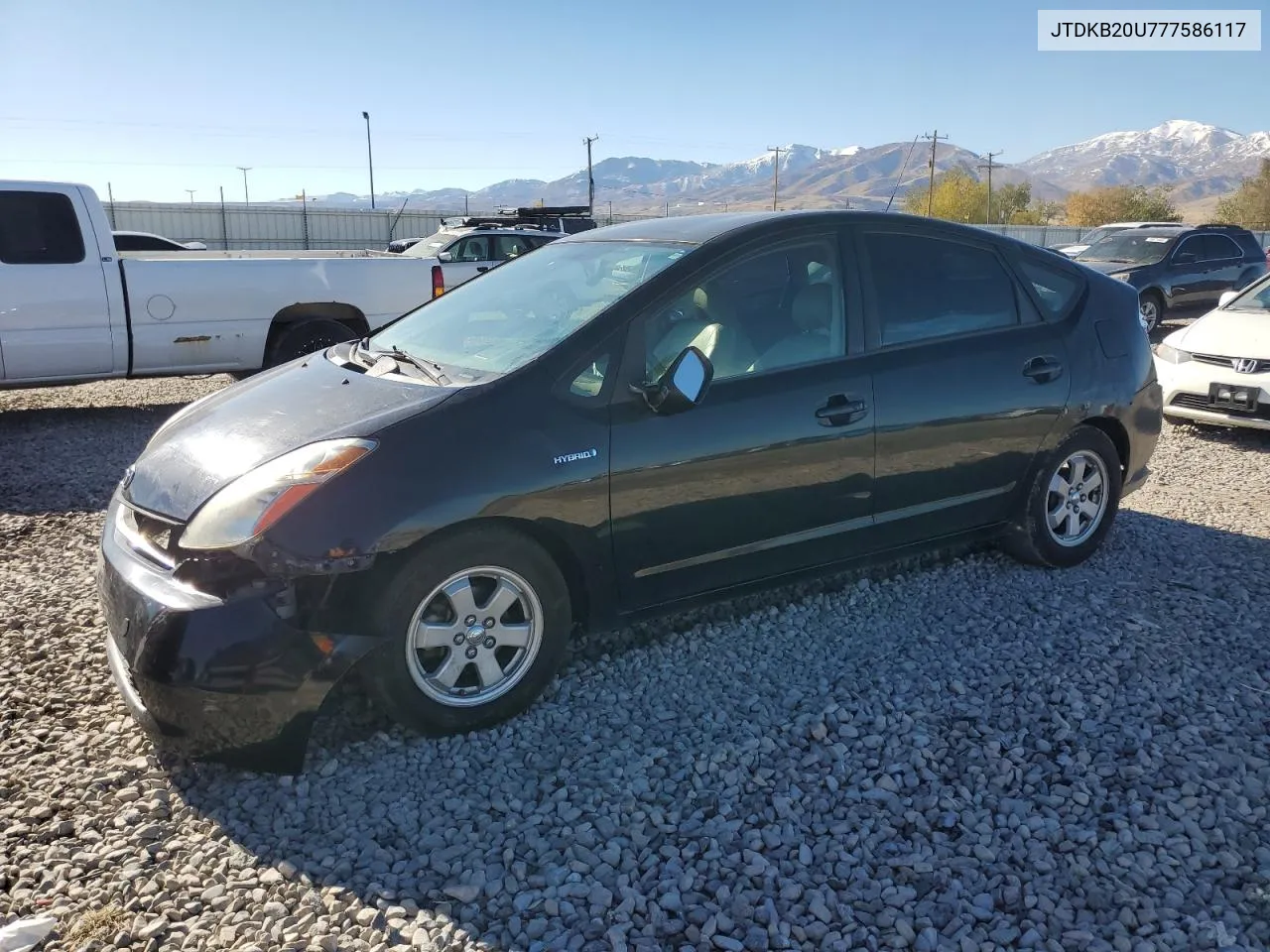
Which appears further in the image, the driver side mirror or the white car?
the white car

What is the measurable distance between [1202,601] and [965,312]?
5.56 ft

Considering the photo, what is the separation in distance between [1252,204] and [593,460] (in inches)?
3232

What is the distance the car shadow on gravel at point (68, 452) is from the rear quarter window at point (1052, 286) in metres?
5.44

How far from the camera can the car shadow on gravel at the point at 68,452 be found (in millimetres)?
6188

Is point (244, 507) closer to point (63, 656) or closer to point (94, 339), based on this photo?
point (63, 656)

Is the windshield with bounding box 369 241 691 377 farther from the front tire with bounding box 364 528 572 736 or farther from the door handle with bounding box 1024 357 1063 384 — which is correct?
the door handle with bounding box 1024 357 1063 384

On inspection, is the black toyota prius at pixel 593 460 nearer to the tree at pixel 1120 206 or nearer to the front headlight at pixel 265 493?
the front headlight at pixel 265 493

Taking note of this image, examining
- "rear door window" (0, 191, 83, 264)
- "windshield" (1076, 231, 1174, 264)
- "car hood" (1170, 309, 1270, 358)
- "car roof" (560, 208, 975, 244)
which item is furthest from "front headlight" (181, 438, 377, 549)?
"windshield" (1076, 231, 1174, 264)

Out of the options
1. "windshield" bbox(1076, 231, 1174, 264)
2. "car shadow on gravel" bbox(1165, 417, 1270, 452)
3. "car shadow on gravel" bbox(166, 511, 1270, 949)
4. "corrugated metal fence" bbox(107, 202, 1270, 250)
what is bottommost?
"car shadow on gravel" bbox(166, 511, 1270, 949)

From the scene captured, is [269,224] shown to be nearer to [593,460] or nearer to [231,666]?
[593,460]

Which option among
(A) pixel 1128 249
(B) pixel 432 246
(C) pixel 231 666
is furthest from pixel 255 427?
(B) pixel 432 246

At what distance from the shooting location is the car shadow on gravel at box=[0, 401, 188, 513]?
619cm

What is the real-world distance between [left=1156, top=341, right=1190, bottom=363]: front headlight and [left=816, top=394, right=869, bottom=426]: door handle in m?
5.48

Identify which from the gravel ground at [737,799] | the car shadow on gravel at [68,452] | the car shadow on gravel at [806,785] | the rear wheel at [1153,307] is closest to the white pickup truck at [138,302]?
the car shadow on gravel at [68,452]
